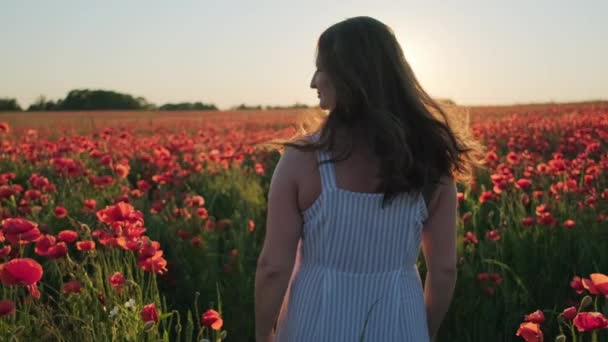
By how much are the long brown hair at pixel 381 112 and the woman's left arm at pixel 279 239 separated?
8 cm

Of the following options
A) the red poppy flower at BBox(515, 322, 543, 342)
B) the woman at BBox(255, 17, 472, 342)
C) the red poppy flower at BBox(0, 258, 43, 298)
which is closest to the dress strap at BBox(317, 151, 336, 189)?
the woman at BBox(255, 17, 472, 342)

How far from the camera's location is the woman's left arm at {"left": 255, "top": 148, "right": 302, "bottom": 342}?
1859mm

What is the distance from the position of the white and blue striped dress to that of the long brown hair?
9 centimetres

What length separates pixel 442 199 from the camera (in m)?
2.03

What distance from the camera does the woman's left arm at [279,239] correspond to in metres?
1.86

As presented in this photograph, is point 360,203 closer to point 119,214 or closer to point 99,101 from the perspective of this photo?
point 119,214

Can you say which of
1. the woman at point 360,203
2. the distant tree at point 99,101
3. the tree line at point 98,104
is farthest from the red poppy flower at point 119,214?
the distant tree at point 99,101

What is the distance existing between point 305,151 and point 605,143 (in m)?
7.44

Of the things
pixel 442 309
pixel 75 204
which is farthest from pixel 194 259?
pixel 442 309

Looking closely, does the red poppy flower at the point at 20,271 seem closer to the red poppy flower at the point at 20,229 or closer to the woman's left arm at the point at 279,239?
the red poppy flower at the point at 20,229

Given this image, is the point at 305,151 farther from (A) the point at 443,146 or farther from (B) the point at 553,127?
(B) the point at 553,127

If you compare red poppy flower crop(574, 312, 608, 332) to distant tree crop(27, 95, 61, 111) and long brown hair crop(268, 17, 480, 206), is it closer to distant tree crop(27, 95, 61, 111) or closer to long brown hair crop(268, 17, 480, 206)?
long brown hair crop(268, 17, 480, 206)

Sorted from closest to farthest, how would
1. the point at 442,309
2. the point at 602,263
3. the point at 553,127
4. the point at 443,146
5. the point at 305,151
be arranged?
the point at 305,151 < the point at 443,146 < the point at 442,309 < the point at 602,263 < the point at 553,127

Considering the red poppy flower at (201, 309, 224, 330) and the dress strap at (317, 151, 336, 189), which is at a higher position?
the dress strap at (317, 151, 336, 189)
